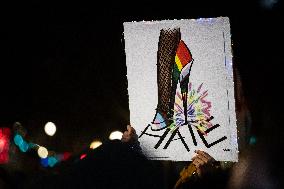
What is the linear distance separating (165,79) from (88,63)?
31.9 inches

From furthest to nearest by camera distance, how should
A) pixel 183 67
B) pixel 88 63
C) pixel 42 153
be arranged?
pixel 42 153, pixel 88 63, pixel 183 67

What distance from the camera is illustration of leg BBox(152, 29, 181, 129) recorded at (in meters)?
1.59

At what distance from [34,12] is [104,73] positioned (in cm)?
60

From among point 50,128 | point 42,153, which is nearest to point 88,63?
point 50,128

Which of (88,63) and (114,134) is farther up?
(88,63)

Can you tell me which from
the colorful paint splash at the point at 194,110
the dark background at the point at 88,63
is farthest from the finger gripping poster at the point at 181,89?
the dark background at the point at 88,63

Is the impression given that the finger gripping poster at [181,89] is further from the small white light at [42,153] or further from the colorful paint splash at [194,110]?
the small white light at [42,153]

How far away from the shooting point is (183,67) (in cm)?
157

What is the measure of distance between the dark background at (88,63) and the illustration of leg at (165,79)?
300mm

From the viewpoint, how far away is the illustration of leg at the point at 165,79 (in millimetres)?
1590

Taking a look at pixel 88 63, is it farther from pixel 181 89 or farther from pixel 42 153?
pixel 181 89

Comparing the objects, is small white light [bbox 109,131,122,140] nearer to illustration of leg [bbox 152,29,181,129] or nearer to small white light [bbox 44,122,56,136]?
small white light [bbox 44,122,56,136]

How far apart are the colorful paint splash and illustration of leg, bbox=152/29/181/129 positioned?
3 cm

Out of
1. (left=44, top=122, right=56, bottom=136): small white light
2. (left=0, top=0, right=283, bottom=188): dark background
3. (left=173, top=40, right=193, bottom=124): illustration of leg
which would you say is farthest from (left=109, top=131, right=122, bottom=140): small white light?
(left=173, top=40, right=193, bottom=124): illustration of leg
